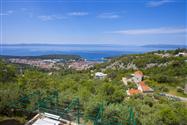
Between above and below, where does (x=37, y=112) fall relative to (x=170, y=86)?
above

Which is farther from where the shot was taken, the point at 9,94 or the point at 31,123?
the point at 9,94

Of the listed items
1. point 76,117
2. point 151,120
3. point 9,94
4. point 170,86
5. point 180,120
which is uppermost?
point 9,94

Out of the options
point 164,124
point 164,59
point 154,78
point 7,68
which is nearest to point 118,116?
point 164,124

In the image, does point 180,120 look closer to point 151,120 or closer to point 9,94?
point 151,120

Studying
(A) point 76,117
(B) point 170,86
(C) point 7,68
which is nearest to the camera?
(A) point 76,117

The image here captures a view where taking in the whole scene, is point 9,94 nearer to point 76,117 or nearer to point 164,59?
point 76,117

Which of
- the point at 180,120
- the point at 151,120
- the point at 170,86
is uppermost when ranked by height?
the point at 151,120

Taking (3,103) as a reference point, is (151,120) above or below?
below

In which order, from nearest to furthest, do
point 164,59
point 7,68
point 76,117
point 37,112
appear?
point 76,117 → point 37,112 → point 7,68 → point 164,59

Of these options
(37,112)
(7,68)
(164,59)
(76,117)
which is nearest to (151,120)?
(76,117)
